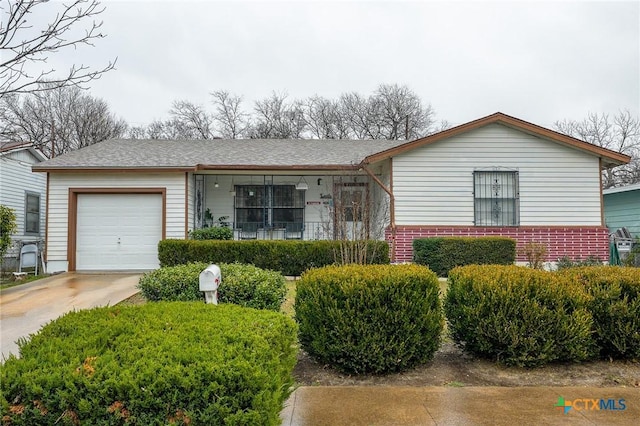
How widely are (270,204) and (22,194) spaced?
9.19m

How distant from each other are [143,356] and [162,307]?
3.77 ft

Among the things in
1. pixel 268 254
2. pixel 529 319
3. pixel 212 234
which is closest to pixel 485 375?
pixel 529 319

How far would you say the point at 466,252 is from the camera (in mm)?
10398

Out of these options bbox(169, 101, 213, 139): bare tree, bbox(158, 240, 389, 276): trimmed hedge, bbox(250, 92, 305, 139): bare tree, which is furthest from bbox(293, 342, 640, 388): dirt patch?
bbox(169, 101, 213, 139): bare tree

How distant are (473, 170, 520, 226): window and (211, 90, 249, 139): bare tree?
24448mm

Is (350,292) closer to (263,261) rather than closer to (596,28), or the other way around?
(263,261)

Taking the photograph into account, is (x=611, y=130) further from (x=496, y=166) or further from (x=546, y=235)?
(x=496, y=166)

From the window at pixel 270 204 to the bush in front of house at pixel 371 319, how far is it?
31.6ft

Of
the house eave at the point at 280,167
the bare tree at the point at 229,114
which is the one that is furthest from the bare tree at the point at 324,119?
the house eave at the point at 280,167

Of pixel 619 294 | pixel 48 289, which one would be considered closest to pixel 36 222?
pixel 48 289

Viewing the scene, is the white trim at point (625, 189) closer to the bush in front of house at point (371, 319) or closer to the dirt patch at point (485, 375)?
the dirt patch at point (485, 375)

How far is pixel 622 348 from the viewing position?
436 cm

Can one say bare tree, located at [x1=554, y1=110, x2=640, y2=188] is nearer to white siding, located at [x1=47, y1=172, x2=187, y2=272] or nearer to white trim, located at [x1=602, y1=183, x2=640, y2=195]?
white trim, located at [x1=602, y1=183, x2=640, y2=195]

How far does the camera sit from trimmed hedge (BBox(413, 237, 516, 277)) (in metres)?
10.4
